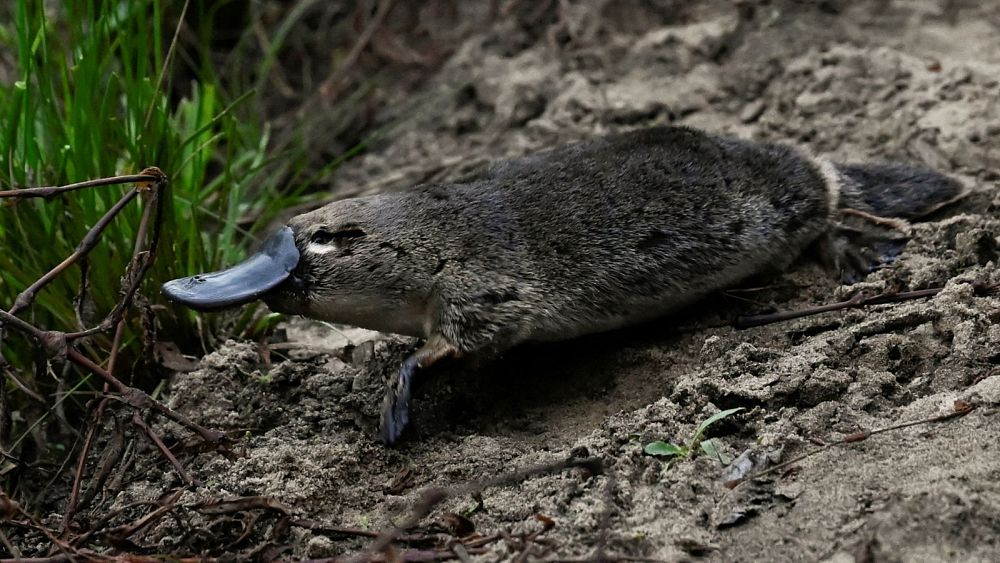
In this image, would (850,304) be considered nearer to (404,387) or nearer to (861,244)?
(861,244)

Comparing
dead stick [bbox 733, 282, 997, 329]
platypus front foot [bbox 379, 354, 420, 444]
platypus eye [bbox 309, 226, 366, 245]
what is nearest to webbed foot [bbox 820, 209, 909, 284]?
dead stick [bbox 733, 282, 997, 329]

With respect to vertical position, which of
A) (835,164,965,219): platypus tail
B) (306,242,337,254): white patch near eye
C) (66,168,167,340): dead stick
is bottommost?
(835,164,965,219): platypus tail

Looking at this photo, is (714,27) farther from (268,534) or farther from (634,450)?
(268,534)

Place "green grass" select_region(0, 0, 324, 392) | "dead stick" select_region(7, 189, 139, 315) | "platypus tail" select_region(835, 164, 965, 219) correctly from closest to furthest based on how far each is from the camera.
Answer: "dead stick" select_region(7, 189, 139, 315), "green grass" select_region(0, 0, 324, 392), "platypus tail" select_region(835, 164, 965, 219)

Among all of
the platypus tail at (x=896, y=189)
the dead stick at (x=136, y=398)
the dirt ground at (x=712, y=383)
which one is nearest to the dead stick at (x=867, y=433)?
the dirt ground at (x=712, y=383)

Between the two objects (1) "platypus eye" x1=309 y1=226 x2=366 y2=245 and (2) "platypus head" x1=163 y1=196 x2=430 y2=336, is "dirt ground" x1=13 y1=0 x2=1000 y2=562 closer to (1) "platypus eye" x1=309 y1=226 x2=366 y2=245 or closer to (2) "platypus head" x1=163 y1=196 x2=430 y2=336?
(2) "platypus head" x1=163 y1=196 x2=430 y2=336

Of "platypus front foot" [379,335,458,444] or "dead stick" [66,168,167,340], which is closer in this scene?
"dead stick" [66,168,167,340]

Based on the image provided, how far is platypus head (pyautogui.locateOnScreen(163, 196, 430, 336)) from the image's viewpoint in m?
3.12

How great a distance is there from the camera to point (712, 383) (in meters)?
2.84

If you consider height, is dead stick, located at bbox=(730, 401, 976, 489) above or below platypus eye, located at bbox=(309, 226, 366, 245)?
below

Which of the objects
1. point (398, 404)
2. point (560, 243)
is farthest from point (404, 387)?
point (560, 243)

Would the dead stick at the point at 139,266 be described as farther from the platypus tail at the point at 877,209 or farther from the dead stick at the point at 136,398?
the platypus tail at the point at 877,209

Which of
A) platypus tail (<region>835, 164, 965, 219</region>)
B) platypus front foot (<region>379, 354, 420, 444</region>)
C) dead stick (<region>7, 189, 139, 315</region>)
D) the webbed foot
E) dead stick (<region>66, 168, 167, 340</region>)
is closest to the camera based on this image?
dead stick (<region>7, 189, 139, 315</region>)

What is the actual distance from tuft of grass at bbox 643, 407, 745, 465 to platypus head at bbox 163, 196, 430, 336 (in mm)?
911
